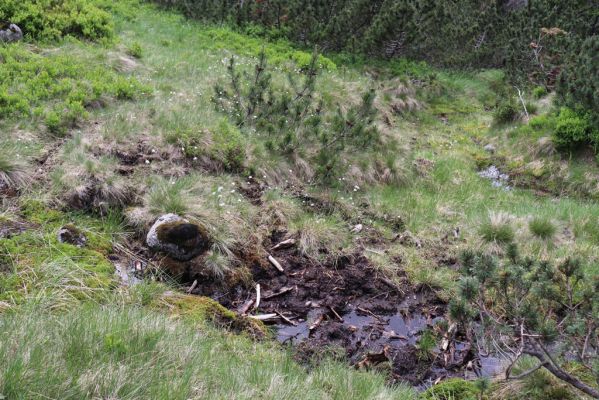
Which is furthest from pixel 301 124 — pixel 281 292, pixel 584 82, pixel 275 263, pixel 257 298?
pixel 584 82

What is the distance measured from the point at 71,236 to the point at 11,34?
647cm

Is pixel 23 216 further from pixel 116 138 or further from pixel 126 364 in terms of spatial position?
pixel 126 364

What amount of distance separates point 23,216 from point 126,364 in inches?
134

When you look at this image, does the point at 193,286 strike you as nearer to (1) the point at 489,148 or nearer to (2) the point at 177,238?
(2) the point at 177,238

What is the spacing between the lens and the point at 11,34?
387 inches

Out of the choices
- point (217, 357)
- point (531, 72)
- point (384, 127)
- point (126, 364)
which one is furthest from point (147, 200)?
point (531, 72)

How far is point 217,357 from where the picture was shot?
383 cm

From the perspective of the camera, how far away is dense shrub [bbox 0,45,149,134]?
24.8 feet

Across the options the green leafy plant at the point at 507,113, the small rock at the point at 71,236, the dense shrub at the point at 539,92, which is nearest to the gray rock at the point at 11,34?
the small rock at the point at 71,236

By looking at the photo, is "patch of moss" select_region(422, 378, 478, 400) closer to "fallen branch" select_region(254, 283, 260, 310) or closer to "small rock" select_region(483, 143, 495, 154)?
"fallen branch" select_region(254, 283, 260, 310)

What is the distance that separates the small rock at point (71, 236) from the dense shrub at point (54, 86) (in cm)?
265

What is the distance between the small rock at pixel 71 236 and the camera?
17.8 feet

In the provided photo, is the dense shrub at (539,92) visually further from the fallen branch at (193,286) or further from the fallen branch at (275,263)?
the fallen branch at (193,286)

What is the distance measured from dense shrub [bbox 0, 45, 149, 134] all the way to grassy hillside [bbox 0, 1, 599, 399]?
35 millimetres
